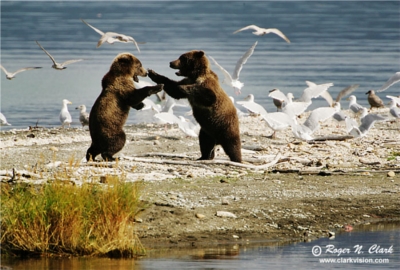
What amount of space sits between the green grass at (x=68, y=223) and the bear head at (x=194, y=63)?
358 centimetres

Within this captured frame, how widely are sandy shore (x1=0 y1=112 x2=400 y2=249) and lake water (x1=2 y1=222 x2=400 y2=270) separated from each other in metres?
0.30

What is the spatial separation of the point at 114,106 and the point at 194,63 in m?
1.13

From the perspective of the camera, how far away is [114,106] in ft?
37.0

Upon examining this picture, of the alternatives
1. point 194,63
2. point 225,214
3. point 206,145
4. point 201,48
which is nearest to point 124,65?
point 194,63

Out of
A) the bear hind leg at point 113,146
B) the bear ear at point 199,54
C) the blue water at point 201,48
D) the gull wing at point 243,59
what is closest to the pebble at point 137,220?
the bear hind leg at point 113,146

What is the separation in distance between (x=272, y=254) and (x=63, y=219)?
1.91 meters

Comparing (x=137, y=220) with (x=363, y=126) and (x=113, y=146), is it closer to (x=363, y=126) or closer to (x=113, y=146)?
(x=113, y=146)

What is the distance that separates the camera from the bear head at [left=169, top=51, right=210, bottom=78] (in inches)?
450

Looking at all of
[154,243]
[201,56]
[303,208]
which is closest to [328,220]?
[303,208]

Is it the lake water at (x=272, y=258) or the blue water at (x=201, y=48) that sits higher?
the blue water at (x=201, y=48)

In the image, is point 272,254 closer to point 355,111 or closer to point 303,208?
point 303,208

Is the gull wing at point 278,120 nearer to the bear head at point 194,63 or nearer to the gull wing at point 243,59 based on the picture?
the bear head at point 194,63

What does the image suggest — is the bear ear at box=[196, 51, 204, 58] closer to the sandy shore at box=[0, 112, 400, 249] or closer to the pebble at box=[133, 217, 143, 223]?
the sandy shore at box=[0, 112, 400, 249]

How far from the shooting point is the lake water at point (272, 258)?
25.5 ft
